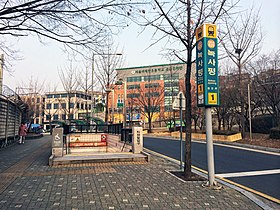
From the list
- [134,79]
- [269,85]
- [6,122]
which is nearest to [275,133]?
[269,85]

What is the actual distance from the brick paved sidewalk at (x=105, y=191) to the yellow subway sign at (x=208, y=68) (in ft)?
→ 7.63

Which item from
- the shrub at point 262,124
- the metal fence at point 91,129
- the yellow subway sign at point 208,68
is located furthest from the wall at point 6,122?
the shrub at point 262,124

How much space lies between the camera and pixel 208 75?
664 cm

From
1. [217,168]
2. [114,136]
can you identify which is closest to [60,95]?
[114,136]

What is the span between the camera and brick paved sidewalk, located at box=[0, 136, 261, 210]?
496 cm

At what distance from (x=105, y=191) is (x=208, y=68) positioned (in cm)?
409

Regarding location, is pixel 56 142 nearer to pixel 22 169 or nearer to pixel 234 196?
pixel 22 169

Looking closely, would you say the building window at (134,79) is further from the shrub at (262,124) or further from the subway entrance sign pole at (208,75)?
the subway entrance sign pole at (208,75)

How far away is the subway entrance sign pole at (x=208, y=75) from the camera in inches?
259

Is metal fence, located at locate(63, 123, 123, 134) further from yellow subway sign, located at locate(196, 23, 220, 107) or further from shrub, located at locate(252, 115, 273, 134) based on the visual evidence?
shrub, located at locate(252, 115, 273, 134)

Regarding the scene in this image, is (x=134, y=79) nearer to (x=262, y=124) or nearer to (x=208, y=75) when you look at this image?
(x=262, y=124)

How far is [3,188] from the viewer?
597cm

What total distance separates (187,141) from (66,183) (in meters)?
3.69

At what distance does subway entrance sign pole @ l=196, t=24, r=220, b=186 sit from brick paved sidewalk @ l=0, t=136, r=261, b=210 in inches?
41.2
